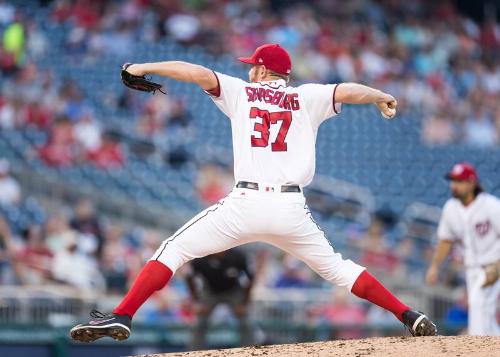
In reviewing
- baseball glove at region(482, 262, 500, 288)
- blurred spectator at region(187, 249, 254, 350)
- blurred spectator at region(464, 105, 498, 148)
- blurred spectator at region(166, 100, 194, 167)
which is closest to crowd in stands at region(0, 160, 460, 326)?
blurred spectator at region(187, 249, 254, 350)

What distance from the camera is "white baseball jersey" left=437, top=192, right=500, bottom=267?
9.10 meters

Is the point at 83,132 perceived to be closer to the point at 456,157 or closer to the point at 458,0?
the point at 456,157

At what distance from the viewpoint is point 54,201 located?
13.7 metres

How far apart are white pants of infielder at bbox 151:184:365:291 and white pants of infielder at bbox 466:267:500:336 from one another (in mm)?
3069

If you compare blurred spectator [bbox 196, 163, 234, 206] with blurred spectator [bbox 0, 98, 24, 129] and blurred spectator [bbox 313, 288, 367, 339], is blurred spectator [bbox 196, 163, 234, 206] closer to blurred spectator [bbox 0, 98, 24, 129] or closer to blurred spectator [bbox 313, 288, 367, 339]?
blurred spectator [bbox 313, 288, 367, 339]

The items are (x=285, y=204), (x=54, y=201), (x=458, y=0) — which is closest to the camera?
(x=285, y=204)

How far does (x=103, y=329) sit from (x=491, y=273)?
3963 millimetres

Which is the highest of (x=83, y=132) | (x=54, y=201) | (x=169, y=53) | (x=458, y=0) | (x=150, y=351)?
(x=458, y=0)

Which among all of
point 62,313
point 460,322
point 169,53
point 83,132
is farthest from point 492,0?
point 62,313

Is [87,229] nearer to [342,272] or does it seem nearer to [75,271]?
[75,271]

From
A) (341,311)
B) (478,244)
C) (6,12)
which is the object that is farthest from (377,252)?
(6,12)

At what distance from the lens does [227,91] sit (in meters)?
6.21

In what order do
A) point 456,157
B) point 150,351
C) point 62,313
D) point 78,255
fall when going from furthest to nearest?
point 456,157 → point 78,255 → point 62,313 → point 150,351

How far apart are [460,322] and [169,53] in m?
7.21
